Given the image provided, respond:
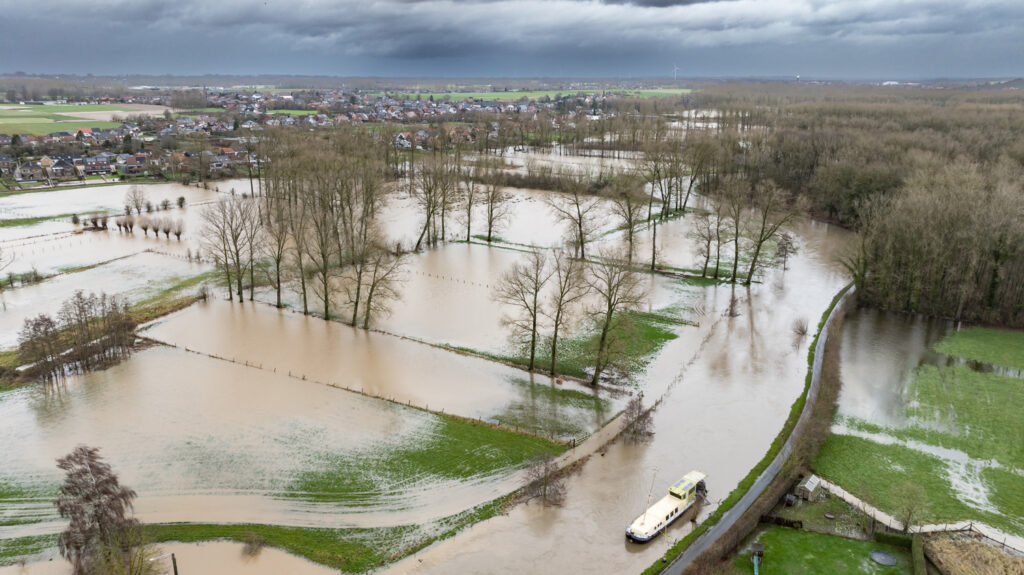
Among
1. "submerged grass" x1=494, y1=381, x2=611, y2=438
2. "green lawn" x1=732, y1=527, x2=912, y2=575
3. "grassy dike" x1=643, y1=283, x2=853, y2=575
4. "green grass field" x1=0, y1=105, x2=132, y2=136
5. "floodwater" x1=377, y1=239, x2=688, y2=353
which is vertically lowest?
"green lawn" x1=732, y1=527, x2=912, y2=575

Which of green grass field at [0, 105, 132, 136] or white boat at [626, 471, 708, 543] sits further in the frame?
green grass field at [0, 105, 132, 136]

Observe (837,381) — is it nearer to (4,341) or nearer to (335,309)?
(335,309)

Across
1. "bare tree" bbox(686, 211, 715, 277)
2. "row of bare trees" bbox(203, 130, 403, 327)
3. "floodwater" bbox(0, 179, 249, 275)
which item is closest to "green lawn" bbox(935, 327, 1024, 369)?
"bare tree" bbox(686, 211, 715, 277)

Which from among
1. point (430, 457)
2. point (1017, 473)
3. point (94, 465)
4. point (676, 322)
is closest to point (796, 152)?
point (676, 322)

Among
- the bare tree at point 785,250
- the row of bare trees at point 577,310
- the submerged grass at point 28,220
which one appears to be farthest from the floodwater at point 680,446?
the submerged grass at point 28,220

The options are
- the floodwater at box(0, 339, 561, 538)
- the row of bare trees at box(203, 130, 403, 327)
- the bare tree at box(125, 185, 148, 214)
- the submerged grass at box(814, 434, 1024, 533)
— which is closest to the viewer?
the floodwater at box(0, 339, 561, 538)

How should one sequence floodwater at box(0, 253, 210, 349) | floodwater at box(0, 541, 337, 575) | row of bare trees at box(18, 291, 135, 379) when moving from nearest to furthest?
floodwater at box(0, 541, 337, 575) → row of bare trees at box(18, 291, 135, 379) → floodwater at box(0, 253, 210, 349)

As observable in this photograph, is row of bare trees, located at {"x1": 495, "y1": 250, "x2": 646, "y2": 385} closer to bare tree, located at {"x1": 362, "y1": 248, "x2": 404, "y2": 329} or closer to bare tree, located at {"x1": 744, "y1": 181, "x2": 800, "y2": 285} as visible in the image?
bare tree, located at {"x1": 362, "y1": 248, "x2": 404, "y2": 329}
